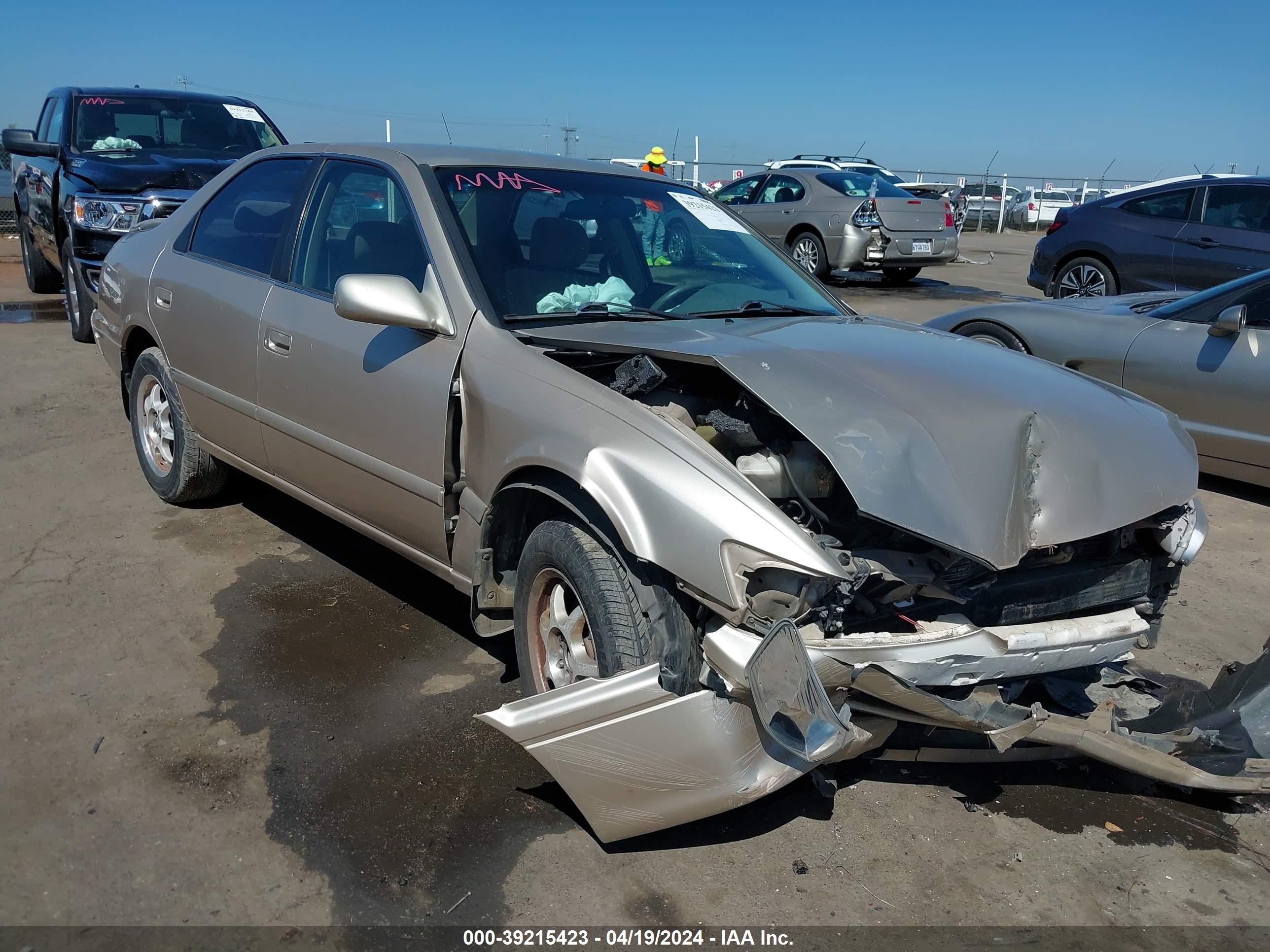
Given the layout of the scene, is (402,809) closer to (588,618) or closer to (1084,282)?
(588,618)

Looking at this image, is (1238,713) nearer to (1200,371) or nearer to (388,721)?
(388,721)

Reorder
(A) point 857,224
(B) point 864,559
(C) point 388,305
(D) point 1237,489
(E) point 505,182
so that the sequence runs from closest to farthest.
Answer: (B) point 864,559
(C) point 388,305
(E) point 505,182
(D) point 1237,489
(A) point 857,224

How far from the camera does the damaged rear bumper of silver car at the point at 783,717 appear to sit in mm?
2338

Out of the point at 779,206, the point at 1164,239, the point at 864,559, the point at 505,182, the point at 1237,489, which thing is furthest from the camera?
the point at 779,206

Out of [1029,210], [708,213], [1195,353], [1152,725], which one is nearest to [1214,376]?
[1195,353]

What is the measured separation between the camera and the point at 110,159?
8523 millimetres

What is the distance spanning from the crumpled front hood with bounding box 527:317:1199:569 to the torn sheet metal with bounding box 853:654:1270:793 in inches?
14.7

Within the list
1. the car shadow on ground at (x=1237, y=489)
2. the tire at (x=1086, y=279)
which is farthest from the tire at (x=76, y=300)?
the tire at (x=1086, y=279)

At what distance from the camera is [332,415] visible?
364 cm

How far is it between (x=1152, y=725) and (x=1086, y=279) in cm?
867

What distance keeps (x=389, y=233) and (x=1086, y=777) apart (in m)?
2.89

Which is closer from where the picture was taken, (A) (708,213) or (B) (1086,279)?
(A) (708,213)

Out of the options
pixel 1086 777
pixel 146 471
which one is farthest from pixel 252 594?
pixel 1086 777

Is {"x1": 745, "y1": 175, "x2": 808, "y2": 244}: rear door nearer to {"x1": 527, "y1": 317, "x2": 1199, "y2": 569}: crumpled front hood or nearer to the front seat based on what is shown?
the front seat
